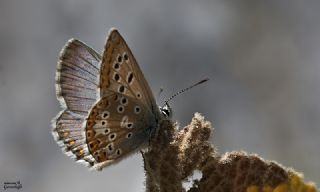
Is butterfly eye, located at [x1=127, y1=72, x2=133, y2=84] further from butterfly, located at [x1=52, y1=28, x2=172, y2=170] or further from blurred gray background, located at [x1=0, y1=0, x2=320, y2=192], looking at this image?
blurred gray background, located at [x1=0, y1=0, x2=320, y2=192]

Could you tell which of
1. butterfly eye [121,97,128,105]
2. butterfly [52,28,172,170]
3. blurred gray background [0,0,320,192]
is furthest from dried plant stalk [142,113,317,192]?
blurred gray background [0,0,320,192]

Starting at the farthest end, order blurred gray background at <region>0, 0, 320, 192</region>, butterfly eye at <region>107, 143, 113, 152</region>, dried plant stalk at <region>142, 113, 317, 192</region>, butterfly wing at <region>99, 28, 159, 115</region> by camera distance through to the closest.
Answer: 1. blurred gray background at <region>0, 0, 320, 192</region>
2. butterfly eye at <region>107, 143, 113, 152</region>
3. butterfly wing at <region>99, 28, 159, 115</region>
4. dried plant stalk at <region>142, 113, 317, 192</region>

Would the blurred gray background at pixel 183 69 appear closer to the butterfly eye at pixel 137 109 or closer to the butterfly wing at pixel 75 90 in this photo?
the butterfly eye at pixel 137 109

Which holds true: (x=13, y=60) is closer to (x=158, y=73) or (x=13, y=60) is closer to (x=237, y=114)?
(x=158, y=73)

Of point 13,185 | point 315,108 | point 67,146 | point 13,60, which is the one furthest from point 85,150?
point 13,60

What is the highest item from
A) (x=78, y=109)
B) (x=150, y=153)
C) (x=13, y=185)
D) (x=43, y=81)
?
(x=43, y=81)
